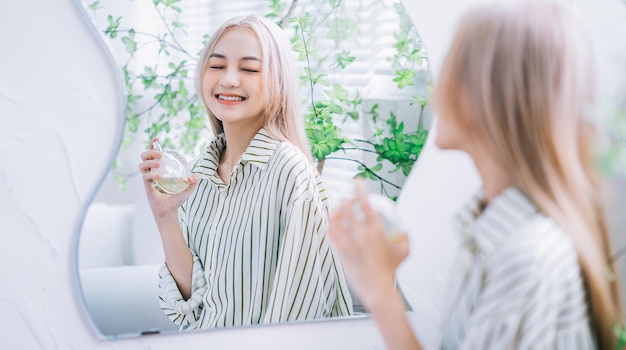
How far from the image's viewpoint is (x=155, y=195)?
101 centimetres

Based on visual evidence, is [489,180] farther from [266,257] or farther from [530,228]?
[266,257]

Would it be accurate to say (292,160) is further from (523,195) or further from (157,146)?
(523,195)

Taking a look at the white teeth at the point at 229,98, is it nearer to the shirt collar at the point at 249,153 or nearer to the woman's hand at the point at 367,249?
the shirt collar at the point at 249,153

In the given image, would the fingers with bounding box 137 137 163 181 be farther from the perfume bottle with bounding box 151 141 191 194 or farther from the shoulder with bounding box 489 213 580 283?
the shoulder with bounding box 489 213 580 283

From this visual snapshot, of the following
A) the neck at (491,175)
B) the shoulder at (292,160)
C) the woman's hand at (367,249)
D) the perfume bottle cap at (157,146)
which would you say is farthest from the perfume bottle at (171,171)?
the neck at (491,175)

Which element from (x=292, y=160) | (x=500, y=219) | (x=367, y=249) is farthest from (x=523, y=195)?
(x=292, y=160)

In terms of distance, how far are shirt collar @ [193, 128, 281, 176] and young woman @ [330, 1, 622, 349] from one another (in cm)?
24

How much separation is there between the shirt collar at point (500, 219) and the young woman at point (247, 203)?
0.27 meters

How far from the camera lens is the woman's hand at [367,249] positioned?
2.79ft

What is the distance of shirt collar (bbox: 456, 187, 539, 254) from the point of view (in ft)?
2.59

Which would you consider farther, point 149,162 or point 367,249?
point 149,162

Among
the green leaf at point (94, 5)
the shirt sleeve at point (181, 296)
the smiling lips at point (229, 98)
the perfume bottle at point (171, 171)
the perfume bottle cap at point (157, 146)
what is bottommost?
the shirt sleeve at point (181, 296)

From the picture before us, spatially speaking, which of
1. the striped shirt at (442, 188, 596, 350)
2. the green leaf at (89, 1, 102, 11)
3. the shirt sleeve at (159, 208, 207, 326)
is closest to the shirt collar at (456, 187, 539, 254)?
the striped shirt at (442, 188, 596, 350)

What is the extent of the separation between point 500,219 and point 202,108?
408 millimetres
